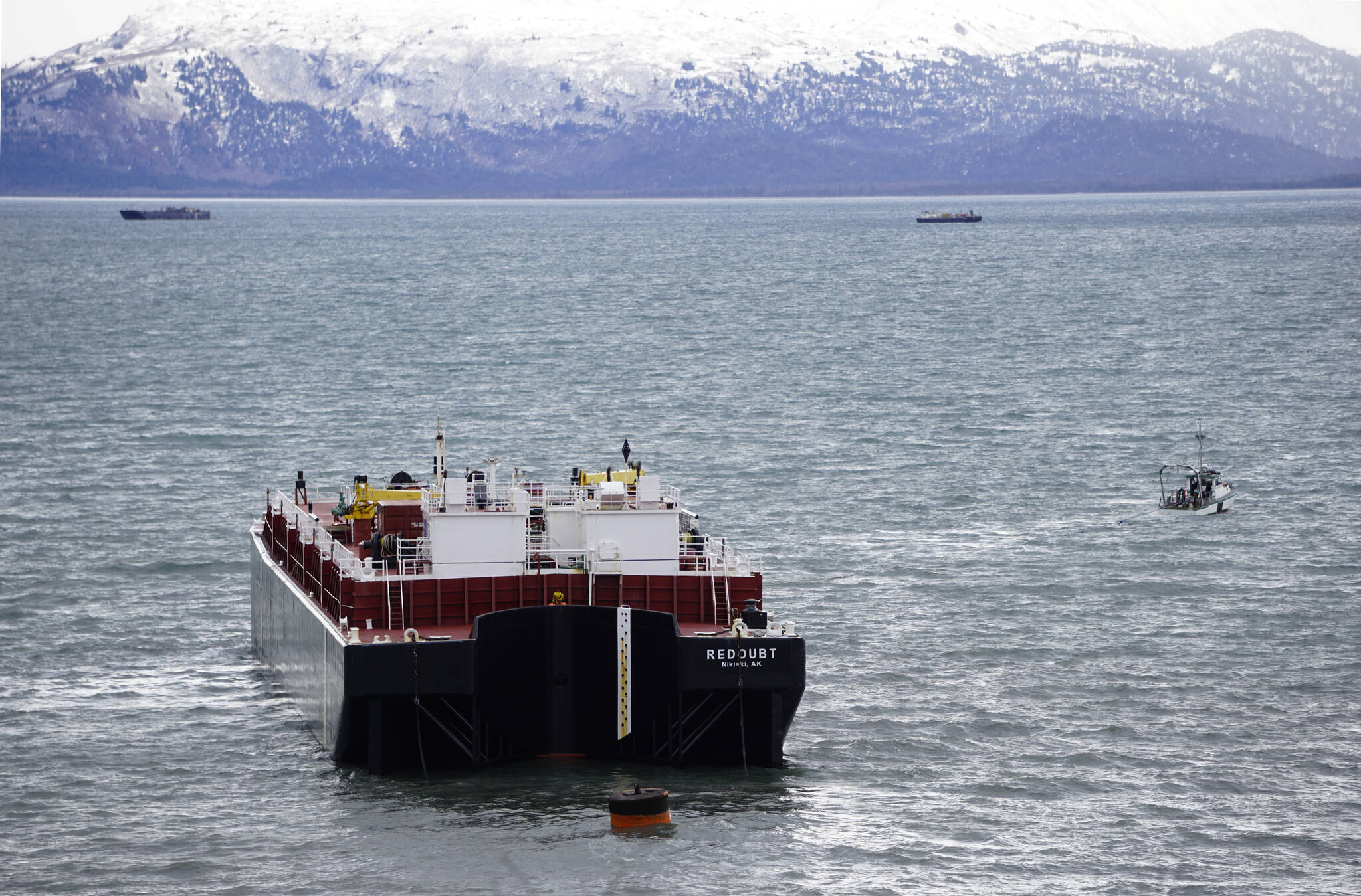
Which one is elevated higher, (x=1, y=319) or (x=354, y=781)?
(x=1, y=319)

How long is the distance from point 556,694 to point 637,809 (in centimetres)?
432

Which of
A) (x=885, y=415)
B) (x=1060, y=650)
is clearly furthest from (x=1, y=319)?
(x=1060, y=650)

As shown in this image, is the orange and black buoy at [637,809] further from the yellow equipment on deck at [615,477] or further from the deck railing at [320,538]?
the yellow equipment on deck at [615,477]

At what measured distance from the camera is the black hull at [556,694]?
127ft

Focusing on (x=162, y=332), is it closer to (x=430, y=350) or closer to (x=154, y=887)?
(x=430, y=350)

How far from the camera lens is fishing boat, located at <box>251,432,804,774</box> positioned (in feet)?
128

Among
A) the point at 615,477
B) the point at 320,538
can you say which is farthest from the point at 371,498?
the point at 615,477

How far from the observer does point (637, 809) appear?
36500mm

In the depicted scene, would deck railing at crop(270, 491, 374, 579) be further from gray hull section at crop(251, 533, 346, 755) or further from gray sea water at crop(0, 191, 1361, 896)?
gray sea water at crop(0, 191, 1361, 896)

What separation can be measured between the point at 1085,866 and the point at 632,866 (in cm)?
855

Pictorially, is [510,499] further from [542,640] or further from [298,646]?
[298,646]

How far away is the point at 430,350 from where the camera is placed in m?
130

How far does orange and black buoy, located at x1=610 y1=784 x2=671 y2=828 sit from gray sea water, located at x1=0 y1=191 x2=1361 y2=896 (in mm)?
493

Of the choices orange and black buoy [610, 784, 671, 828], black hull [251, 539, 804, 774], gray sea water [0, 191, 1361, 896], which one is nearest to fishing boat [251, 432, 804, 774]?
black hull [251, 539, 804, 774]
